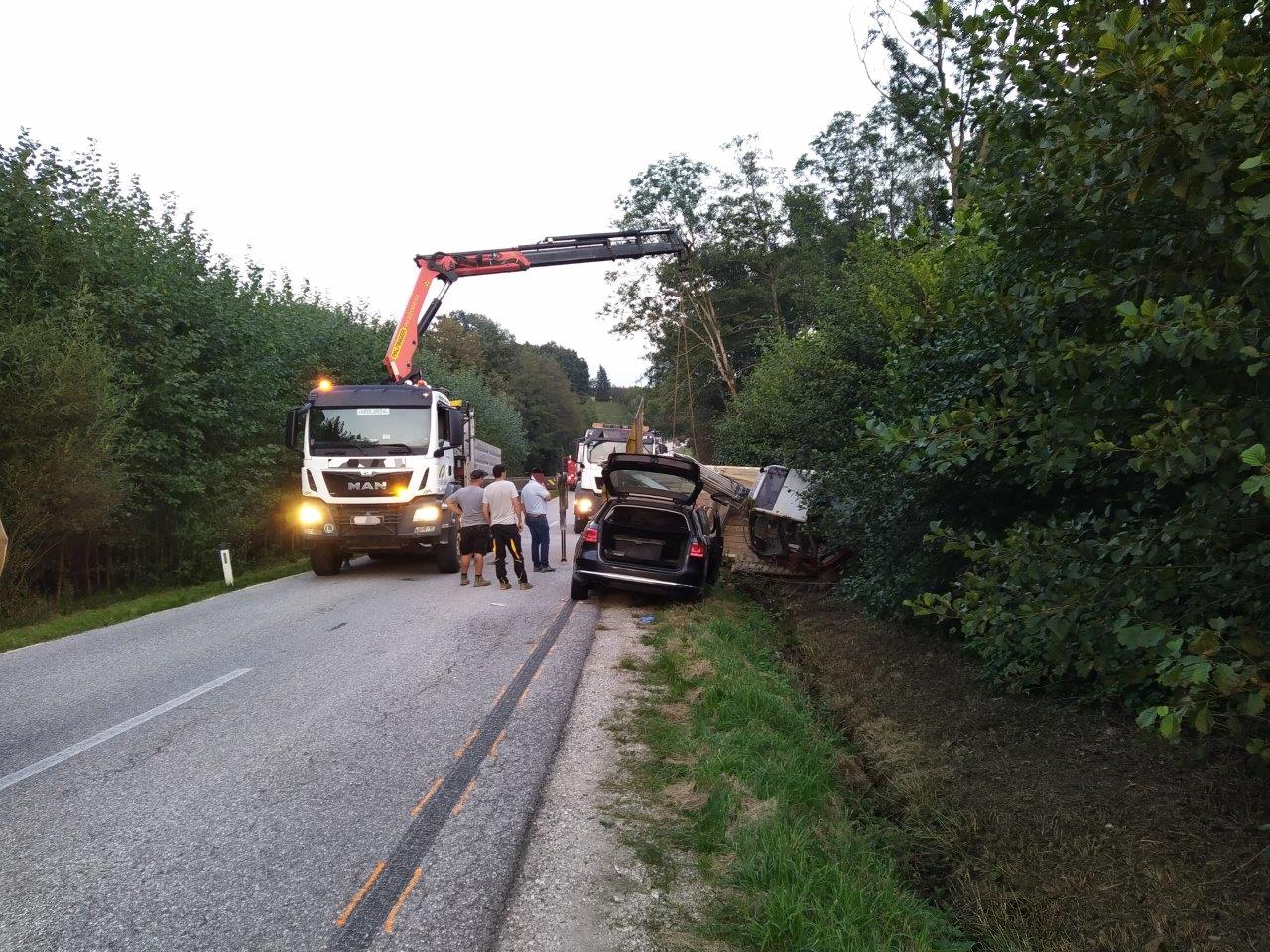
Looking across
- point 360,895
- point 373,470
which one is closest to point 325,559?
point 373,470

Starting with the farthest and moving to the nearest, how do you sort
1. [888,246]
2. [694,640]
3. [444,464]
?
[444,464]
[888,246]
[694,640]

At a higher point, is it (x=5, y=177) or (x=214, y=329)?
(x=5, y=177)

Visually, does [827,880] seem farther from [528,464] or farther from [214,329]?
[528,464]

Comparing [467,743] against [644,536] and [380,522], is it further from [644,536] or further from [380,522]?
[380,522]

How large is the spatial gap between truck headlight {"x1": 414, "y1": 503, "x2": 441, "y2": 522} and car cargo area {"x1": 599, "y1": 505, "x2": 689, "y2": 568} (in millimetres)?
4033

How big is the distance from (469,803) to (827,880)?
193cm

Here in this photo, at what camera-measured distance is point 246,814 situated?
14.6 ft

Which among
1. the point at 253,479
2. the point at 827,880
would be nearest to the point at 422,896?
the point at 827,880

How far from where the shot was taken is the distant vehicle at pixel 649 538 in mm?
11109

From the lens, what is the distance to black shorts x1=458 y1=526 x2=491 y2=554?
13.1 meters

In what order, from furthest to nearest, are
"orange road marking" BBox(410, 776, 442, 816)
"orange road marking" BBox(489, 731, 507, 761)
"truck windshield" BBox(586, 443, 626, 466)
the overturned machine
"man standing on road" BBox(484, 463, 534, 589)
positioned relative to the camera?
"truck windshield" BBox(586, 443, 626, 466) < "man standing on road" BBox(484, 463, 534, 589) < the overturned machine < "orange road marking" BBox(489, 731, 507, 761) < "orange road marking" BBox(410, 776, 442, 816)

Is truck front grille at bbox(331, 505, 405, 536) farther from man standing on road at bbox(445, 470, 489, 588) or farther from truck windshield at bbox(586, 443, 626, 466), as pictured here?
truck windshield at bbox(586, 443, 626, 466)

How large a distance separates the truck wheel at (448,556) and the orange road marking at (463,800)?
1031 cm

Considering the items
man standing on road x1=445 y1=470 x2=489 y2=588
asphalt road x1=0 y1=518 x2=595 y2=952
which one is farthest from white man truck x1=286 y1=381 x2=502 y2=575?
asphalt road x1=0 y1=518 x2=595 y2=952
